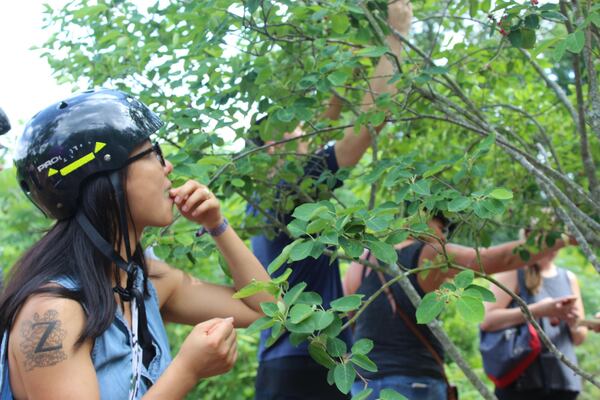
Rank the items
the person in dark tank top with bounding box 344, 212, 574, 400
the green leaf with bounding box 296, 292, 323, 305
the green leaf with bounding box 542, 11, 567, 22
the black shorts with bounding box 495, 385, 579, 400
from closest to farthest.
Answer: the green leaf with bounding box 296, 292, 323, 305, the green leaf with bounding box 542, 11, 567, 22, the person in dark tank top with bounding box 344, 212, 574, 400, the black shorts with bounding box 495, 385, 579, 400

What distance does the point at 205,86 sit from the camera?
3.01 meters

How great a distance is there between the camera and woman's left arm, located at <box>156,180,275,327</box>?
246cm

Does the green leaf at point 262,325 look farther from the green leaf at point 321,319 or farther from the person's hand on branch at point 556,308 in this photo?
the person's hand on branch at point 556,308

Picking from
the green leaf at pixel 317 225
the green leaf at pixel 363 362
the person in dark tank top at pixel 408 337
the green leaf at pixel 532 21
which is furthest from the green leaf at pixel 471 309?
the person in dark tank top at pixel 408 337

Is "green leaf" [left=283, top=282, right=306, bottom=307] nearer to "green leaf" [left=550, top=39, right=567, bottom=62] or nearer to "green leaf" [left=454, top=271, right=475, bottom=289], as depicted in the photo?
"green leaf" [left=454, top=271, right=475, bottom=289]

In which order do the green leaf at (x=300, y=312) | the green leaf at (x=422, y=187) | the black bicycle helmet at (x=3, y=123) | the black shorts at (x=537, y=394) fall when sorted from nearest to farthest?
the green leaf at (x=300, y=312)
the green leaf at (x=422, y=187)
the black bicycle helmet at (x=3, y=123)
the black shorts at (x=537, y=394)

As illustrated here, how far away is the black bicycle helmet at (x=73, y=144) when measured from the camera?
2.17 meters

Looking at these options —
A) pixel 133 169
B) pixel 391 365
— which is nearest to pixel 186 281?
pixel 133 169

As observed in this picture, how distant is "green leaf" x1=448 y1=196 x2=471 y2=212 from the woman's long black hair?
915 millimetres

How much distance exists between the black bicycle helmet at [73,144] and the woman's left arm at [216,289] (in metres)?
0.32

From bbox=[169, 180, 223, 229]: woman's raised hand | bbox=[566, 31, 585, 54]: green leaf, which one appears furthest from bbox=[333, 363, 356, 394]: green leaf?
bbox=[566, 31, 585, 54]: green leaf

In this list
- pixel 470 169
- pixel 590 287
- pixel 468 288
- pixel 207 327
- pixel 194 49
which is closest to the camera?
pixel 468 288

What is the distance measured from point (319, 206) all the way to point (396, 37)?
121 centimetres

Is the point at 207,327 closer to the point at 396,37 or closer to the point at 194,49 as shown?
the point at 194,49
